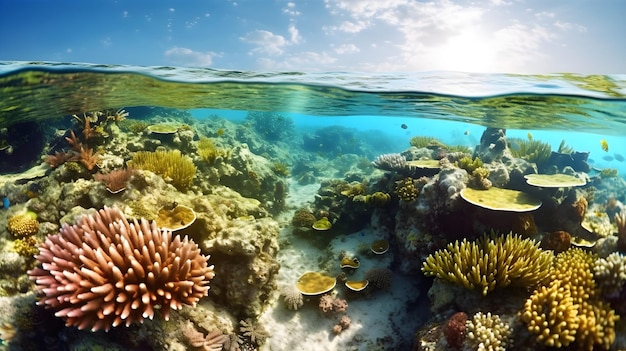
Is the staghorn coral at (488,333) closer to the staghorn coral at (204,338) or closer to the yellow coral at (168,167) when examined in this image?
the staghorn coral at (204,338)

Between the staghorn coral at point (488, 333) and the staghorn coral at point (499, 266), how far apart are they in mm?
531

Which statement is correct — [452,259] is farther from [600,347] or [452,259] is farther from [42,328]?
[42,328]

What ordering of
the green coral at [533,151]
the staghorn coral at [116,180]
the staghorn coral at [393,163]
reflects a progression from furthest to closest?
1. the green coral at [533,151]
2. the staghorn coral at [393,163]
3. the staghorn coral at [116,180]

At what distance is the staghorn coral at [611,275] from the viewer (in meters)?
4.98

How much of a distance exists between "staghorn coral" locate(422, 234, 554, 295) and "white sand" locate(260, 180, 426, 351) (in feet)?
5.70

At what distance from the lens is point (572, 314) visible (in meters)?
4.61

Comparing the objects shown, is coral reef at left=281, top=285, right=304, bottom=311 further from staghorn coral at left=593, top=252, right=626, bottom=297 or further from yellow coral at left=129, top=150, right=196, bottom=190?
staghorn coral at left=593, top=252, right=626, bottom=297

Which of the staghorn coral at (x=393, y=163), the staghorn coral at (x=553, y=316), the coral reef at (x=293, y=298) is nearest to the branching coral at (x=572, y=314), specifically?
the staghorn coral at (x=553, y=316)

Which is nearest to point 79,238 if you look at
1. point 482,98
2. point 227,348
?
point 227,348

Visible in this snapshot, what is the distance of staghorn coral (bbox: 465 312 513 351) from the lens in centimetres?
480

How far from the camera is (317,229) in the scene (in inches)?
383

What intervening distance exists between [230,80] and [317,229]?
8.32 m

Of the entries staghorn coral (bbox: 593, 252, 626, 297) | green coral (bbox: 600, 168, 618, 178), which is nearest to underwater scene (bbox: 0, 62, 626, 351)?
staghorn coral (bbox: 593, 252, 626, 297)

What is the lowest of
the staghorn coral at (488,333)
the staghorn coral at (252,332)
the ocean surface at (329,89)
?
the staghorn coral at (252,332)
